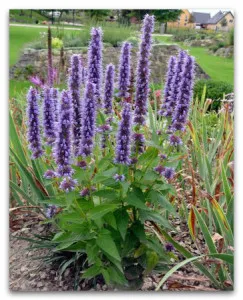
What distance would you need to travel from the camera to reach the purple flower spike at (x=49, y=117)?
2.59 m

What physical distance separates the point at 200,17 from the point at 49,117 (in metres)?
1.39

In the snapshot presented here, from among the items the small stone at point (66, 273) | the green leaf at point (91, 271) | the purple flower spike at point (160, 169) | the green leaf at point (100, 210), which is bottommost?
the small stone at point (66, 273)

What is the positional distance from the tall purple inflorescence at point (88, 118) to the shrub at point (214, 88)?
1.60m

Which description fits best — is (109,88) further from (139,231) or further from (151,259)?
(151,259)

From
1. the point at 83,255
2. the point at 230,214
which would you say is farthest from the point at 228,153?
the point at 83,255

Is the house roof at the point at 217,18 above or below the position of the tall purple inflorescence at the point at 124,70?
above

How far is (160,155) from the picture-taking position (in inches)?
103

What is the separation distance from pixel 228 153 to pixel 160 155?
99 centimetres

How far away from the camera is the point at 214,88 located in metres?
4.14

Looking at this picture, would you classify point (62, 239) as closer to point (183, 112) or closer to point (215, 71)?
point (183, 112)

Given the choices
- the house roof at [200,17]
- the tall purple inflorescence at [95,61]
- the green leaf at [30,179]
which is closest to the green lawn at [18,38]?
the green leaf at [30,179]

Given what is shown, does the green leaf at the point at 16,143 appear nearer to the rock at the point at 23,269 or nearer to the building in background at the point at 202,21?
the rock at the point at 23,269

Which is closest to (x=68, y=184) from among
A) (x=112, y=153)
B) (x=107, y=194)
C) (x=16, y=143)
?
(x=107, y=194)

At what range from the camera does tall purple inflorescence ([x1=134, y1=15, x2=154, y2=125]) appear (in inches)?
94.8
